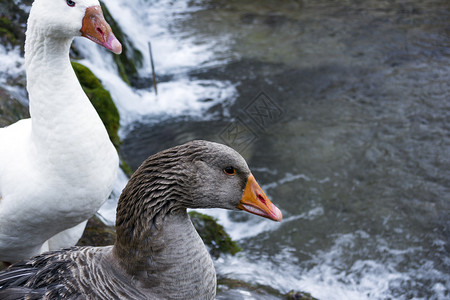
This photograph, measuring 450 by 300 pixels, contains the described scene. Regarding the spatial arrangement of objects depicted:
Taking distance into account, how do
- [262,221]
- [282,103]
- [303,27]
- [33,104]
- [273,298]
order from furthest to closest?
1. [303,27]
2. [282,103]
3. [262,221]
4. [273,298]
5. [33,104]

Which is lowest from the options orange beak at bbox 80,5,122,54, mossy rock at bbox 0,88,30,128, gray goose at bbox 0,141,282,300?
mossy rock at bbox 0,88,30,128

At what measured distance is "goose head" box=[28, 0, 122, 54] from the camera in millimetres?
3695

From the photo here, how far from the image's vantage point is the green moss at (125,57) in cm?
1094

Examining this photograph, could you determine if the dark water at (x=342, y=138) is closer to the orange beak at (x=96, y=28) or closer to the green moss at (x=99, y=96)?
the green moss at (x=99, y=96)

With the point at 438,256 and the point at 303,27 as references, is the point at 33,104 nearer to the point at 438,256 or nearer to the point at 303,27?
the point at 438,256

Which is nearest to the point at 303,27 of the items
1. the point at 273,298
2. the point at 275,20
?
the point at 275,20

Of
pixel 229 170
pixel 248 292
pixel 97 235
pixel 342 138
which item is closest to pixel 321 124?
pixel 342 138

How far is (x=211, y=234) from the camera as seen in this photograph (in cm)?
611

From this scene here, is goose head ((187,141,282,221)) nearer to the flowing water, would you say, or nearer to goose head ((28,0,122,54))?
goose head ((28,0,122,54))

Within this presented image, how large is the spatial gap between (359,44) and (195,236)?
10.7 meters

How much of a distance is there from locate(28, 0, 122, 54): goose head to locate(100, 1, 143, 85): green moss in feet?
22.8

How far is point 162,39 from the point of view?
14.7 m

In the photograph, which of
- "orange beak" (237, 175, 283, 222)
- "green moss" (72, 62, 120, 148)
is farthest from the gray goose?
"green moss" (72, 62, 120, 148)

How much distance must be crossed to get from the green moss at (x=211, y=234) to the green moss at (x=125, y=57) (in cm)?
553
